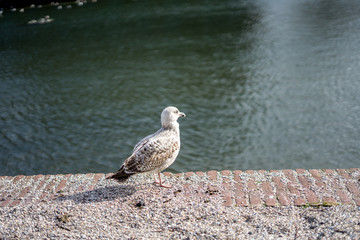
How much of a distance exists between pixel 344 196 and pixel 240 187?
1500 millimetres

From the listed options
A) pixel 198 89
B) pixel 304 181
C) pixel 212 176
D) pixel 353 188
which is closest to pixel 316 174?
pixel 304 181

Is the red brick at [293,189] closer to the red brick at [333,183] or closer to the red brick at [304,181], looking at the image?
the red brick at [304,181]

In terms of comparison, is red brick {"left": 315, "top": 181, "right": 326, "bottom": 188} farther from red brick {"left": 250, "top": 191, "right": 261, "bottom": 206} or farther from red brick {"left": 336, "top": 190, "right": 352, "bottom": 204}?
red brick {"left": 250, "top": 191, "right": 261, "bottom": 206}

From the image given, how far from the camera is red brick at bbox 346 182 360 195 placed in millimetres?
5802

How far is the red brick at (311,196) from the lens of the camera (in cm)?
561

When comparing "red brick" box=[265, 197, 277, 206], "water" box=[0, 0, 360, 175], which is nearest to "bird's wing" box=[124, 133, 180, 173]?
"red brick" box=[265, 197, 277, 206]

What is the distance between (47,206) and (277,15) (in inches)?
671

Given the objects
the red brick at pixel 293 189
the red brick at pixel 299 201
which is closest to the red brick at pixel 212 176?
the red brick at pixel 293 189

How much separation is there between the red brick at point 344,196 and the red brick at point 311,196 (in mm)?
343

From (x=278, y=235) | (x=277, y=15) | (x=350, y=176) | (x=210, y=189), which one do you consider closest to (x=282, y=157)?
(x=350, y=176)

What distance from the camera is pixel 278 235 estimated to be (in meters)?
4.76

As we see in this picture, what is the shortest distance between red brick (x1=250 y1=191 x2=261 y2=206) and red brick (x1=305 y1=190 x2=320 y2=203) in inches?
27.4

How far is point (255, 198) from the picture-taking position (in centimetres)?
581

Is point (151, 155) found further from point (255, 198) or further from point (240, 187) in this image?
point (255, 198)
